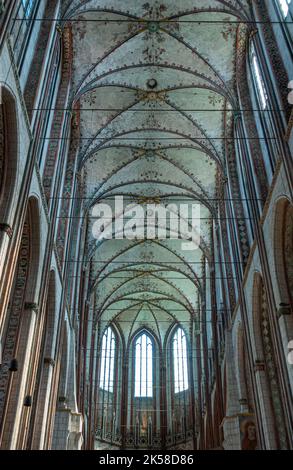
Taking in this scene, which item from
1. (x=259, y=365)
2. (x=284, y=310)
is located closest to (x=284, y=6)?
(x=284, y=310)

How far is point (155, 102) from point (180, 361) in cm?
2194

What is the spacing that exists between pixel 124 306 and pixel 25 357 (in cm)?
2630

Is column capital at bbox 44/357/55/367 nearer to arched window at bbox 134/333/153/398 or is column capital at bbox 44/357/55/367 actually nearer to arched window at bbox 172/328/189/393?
arched window at bbox 134/333/153/398

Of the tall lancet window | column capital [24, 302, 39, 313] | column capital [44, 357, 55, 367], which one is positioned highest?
the tall lancet window

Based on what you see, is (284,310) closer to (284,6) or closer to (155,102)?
(284,6)

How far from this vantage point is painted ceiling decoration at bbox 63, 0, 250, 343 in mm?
21141

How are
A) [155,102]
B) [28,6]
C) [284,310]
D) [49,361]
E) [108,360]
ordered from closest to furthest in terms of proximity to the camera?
[284,310] < [28,6] < [49,361] < [155,102] < [108,360]

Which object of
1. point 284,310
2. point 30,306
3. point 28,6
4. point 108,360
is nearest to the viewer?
point 284,310

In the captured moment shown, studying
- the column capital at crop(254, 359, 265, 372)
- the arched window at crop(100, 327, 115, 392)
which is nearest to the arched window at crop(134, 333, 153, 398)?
the arched window at crop(100, 327, 115, 392)

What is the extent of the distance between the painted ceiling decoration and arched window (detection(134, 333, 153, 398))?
31.3 feet

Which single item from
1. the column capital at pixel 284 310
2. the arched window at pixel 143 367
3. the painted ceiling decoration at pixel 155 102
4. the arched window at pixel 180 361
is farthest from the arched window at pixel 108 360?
the column capital at pixel 284 310

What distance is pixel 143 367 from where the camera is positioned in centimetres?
4025

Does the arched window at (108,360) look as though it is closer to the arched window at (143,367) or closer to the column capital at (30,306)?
the arched window at (143,367)

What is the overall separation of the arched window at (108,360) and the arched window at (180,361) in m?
4.74
